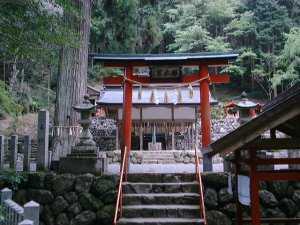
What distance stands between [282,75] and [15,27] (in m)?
23.3

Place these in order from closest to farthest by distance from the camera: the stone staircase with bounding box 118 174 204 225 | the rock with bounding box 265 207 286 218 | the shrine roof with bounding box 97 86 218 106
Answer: the stone staircase with bounding box 118 174 204 225 → the rock with bounding box 265 207 286 218 → the shrine roof with bounding box 97 86 218 106

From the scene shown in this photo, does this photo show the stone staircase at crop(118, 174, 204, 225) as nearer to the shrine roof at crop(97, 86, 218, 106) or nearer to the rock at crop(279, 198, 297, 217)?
the rock at crop(279, 198, 297, 217)

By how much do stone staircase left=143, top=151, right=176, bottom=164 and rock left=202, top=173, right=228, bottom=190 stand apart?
795 cm

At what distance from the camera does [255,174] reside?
5.18 meters

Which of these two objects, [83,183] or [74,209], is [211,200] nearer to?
[83,183]

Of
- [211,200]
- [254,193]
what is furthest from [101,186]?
[254,193]

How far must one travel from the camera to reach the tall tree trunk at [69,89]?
11211mm

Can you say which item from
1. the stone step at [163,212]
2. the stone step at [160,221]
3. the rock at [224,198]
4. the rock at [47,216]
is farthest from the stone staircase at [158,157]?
the stone step at [160,221]

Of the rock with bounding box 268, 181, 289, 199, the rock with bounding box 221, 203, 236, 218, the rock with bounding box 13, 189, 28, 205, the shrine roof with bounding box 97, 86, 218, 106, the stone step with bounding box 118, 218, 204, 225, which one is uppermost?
the shrine roof with bounding box 97, 86, 218, 106

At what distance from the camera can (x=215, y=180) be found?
9.20m

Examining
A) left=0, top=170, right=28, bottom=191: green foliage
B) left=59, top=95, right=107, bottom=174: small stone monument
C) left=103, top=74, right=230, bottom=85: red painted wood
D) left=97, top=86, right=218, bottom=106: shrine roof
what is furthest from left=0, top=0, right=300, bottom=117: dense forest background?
left=0, top=170, right=28, bottom=191: green foliage

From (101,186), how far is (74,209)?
85cm

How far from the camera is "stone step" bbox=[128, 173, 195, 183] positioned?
9492 mm

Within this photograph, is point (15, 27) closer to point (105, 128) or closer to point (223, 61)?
point (223, 61)
